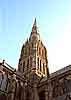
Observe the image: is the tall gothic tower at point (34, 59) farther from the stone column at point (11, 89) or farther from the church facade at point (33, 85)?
the stone column at point (11, 89)

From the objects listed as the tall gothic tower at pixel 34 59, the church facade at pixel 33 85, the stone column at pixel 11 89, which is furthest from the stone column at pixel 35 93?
the tall gothic tower at pixel 34 59

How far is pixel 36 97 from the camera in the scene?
28266 millimetres

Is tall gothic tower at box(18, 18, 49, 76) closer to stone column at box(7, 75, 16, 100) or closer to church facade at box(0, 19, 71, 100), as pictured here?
church facade at box(0, 19, 71, 100)

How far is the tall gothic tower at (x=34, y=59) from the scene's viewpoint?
37156 mm

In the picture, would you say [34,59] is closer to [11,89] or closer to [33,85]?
[33,85]

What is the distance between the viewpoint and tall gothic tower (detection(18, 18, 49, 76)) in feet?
122

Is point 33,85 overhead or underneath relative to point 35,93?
overhead

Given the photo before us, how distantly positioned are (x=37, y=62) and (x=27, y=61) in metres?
2.96

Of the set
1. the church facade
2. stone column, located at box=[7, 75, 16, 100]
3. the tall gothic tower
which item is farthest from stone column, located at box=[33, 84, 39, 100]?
the tall gothic tower

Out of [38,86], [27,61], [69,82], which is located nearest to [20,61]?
[27,61]

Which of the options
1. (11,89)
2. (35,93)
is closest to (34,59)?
(35,93)

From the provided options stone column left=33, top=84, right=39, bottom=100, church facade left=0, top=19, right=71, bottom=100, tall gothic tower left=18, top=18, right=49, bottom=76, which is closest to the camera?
church facade left=0, top=19, right=71, bottom=100

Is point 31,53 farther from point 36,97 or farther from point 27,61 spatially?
point 36,97

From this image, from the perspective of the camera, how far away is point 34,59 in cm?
3853
